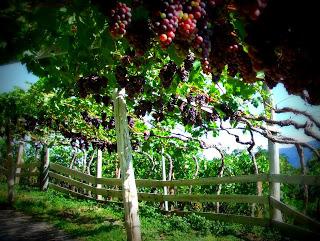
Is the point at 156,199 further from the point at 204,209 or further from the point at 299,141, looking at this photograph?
the point at 299,141

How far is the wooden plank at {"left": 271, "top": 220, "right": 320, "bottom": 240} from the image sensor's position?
260 inches

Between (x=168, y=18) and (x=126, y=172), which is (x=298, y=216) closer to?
(x=126, y=172)

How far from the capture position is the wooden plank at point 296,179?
21.6 feet

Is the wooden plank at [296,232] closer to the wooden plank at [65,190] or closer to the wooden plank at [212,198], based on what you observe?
the wooden plank at [212,198]

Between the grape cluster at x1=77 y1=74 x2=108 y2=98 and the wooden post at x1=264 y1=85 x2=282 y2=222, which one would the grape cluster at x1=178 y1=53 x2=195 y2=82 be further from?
the wooden post at x1=264 y1=85 x2=282 y2=222

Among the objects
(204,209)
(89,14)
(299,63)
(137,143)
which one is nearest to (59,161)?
(137,143)

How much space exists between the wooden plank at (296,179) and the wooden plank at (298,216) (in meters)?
0.54

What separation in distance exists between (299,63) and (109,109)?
940 centimetres

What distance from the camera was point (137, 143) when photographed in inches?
548

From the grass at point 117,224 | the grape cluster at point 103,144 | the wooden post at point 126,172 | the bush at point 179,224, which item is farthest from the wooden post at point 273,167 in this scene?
the grape cluster at point 103,144

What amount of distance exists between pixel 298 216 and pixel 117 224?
4.74 m

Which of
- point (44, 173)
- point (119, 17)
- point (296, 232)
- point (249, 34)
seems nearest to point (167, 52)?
point (119, 17)

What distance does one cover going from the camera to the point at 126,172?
23.7 ft

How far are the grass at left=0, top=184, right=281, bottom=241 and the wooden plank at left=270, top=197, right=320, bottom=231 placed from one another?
62 cm
